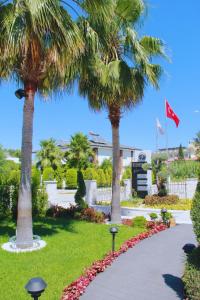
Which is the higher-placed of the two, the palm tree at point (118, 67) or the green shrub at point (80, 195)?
the palm tree at point (118, 67)

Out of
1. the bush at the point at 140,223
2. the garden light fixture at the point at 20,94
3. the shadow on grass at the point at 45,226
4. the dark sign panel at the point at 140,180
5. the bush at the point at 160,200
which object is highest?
the garden light fixture at the point at 20,94

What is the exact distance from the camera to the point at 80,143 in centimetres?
3597

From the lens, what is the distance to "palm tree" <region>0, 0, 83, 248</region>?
8109mm

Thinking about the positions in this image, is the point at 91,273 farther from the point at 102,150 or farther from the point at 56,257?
the point at 102,150

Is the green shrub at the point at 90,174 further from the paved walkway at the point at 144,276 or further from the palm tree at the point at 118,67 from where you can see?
the paved walkway at the point at 144,276

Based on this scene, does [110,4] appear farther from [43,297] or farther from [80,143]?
[80,143]

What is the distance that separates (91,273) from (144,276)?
3.87ft

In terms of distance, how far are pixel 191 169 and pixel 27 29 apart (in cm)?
2527

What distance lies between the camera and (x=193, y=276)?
4938 millimetres

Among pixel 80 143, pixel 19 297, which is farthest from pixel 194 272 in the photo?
pixel 80 143

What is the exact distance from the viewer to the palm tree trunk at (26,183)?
29.6 feet

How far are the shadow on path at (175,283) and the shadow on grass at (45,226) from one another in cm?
504

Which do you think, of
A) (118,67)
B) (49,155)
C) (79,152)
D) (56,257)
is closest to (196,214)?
(56,257)

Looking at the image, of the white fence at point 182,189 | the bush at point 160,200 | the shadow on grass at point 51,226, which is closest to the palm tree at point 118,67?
the shadow on grass at point 51,226
